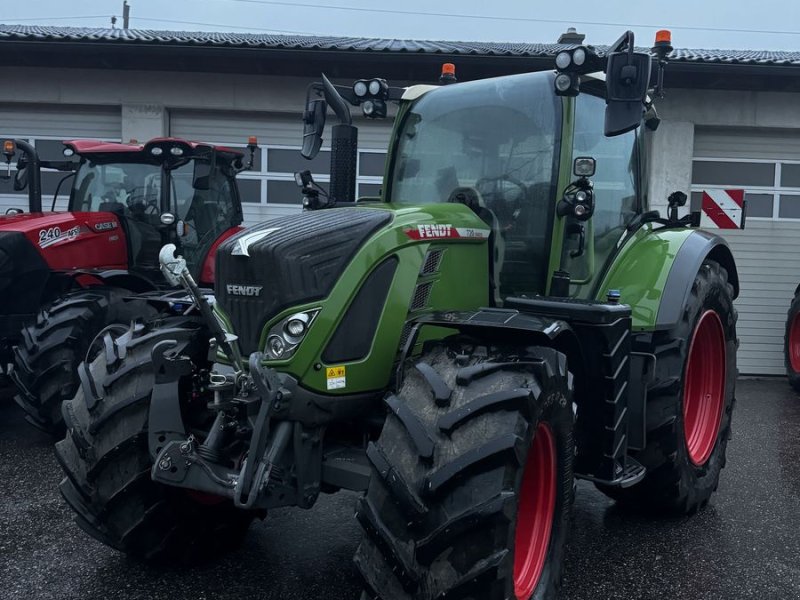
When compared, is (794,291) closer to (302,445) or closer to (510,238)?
(510,238)

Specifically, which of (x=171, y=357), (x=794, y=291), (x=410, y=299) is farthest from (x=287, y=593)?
(x=794, y=291)

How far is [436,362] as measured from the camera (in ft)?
8.86

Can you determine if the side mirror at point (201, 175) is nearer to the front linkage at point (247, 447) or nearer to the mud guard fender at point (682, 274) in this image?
the front linkage at point (247, 447)

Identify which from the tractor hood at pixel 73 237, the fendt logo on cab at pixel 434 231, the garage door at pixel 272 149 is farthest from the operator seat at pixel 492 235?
the garage door at pixel 272 149

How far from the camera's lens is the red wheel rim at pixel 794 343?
28.7 feet

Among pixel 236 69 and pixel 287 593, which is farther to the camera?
pixel 236 69

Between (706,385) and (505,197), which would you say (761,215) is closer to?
(706,385)

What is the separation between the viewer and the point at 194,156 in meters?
6.55

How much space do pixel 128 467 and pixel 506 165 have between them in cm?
217

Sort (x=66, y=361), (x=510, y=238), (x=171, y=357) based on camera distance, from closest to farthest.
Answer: (x=171, y=357) → (x=510, y=238) → (x=66, y=361)

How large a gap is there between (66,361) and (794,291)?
8.37 metres

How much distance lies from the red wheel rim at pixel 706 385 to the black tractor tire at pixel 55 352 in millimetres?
3689

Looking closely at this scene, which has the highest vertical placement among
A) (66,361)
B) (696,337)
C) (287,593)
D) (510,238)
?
(510,238)

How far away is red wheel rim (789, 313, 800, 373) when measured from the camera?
344 inches
